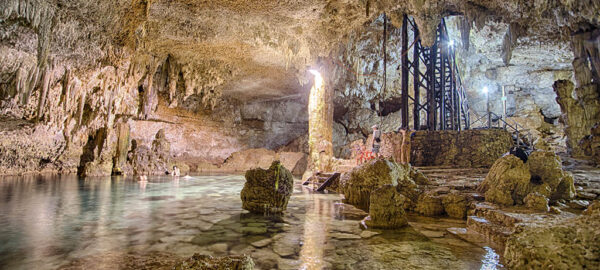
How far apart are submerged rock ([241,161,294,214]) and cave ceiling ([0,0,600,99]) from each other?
4.78 m

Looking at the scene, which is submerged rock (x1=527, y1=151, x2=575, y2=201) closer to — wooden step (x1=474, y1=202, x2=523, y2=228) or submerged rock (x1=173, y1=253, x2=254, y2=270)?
wooden step (x1=474, y1=202, x2=523, y2=228)

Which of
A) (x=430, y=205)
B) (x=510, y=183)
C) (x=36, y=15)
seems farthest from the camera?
(x=36, y=15)

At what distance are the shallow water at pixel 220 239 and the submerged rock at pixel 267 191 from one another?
0.26m

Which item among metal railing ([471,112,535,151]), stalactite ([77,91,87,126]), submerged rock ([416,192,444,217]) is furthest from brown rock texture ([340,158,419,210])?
stalactite ([77,91,87,126])

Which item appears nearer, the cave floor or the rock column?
the cave floor

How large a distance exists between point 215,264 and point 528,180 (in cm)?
457

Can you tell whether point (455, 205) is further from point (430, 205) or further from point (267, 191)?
point (267, 191)

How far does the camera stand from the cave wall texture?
309 inches

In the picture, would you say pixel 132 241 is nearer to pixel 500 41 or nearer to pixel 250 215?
pixel 250 215

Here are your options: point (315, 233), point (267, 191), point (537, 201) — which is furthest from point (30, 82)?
point (537, 201)

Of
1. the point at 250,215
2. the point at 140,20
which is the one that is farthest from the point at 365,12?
the point at 250,215

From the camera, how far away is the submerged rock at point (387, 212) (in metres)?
4.09

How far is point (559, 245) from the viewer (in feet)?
6.88

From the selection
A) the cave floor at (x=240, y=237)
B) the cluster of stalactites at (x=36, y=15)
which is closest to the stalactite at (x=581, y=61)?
the cave floor at (x=240, y=237)
